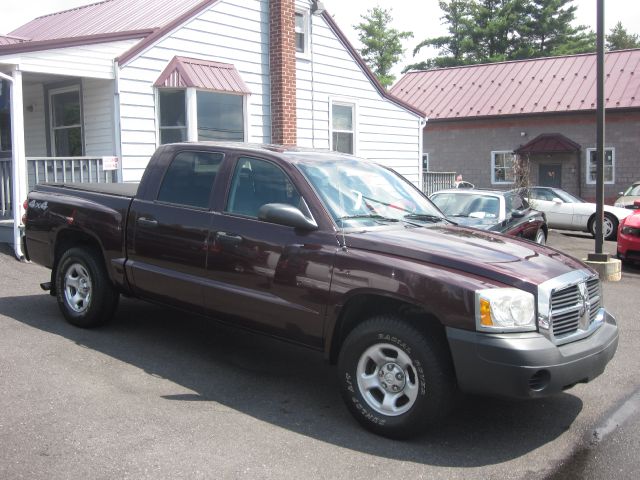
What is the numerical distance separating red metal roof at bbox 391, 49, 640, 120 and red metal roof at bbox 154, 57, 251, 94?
1698cm

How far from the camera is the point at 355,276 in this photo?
4.39m

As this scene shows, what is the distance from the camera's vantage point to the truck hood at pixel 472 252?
162 inches

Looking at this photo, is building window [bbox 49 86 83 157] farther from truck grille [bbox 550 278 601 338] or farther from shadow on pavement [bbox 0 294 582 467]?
truck grille [bbox 550 278 601 338]

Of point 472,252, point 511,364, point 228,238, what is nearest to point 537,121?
point 228,238

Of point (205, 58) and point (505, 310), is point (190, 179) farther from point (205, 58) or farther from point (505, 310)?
point (205, 58)

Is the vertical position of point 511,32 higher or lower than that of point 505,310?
higher

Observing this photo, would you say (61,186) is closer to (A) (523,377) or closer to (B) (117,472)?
(B) (117,472)

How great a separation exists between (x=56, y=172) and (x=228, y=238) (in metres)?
7.49

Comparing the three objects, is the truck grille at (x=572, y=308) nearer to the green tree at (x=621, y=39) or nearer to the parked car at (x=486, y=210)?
the parked car at (x=486, y=210)

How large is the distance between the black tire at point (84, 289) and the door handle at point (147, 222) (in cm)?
72

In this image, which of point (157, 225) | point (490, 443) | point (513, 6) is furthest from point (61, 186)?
point (513, 6)

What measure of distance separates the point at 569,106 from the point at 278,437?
81.9 ft

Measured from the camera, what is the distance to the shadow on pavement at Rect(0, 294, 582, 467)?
167 inches

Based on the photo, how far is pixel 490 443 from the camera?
4309mm
